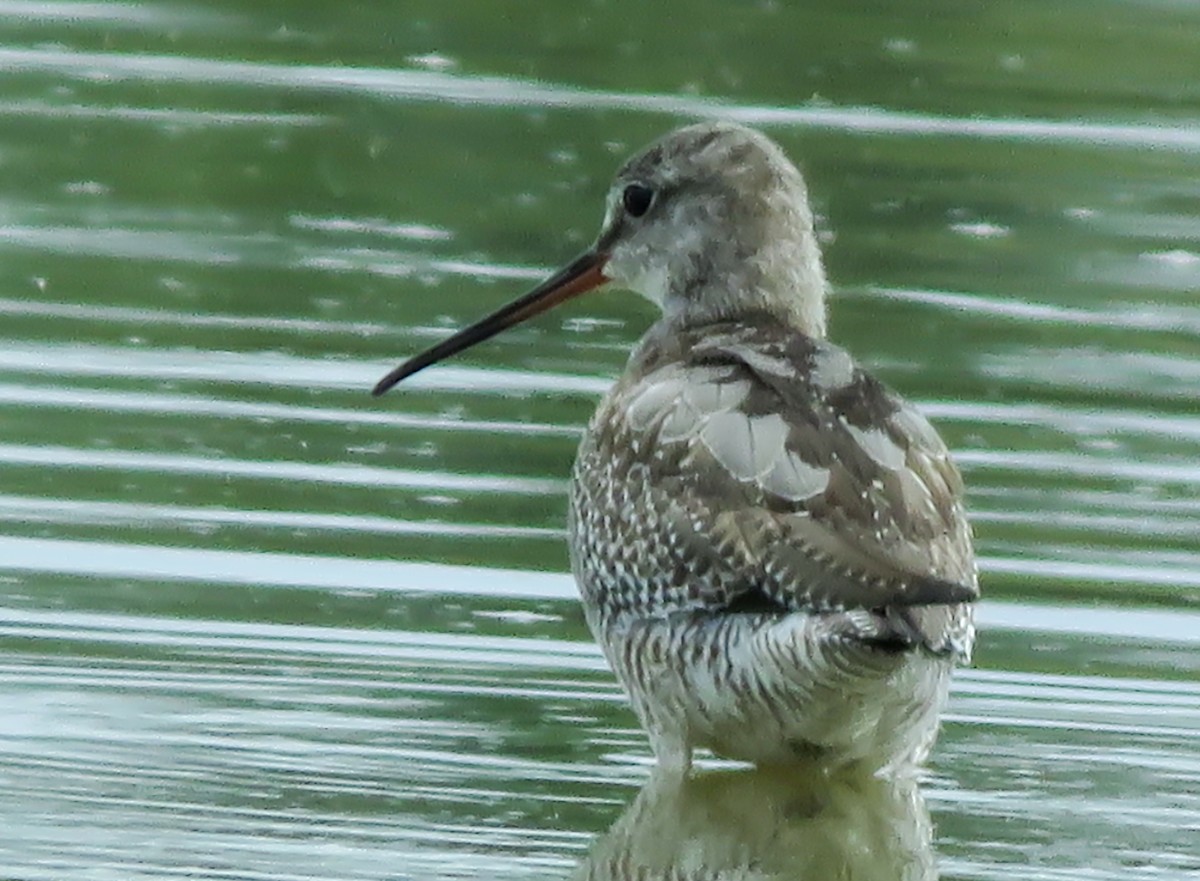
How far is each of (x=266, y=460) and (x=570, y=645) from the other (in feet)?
5.90

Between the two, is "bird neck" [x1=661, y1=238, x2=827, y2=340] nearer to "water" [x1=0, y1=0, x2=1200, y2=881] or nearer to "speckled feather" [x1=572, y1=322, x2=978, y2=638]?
"speckled feather" [x1=572, y1=322, x2=978, y2=638]

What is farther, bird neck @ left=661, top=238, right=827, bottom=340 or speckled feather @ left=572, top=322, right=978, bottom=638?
bird neck @ left=661, top=238, right=827, bottom=340

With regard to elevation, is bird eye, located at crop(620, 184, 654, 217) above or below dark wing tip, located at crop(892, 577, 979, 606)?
below

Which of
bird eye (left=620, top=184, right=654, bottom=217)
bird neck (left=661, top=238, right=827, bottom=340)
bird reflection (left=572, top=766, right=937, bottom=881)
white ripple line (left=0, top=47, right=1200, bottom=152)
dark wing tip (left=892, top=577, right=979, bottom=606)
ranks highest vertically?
dark wing tip (left=892, top=577, right=979, bottom=606)

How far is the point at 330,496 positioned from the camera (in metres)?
12.5

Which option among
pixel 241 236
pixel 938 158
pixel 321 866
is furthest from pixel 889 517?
pixel 938 158

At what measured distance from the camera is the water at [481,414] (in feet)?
33.1

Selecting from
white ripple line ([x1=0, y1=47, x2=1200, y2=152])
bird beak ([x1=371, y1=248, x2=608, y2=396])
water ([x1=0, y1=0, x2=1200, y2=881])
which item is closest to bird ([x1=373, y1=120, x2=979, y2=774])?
water ([x1=0, y1=0, x2=1200, y2=881])

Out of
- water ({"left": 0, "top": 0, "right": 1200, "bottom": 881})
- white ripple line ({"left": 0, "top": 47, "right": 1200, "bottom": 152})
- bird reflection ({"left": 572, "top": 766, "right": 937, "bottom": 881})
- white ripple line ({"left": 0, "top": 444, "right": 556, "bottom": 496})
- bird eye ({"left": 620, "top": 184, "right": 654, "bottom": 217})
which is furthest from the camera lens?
white ripple line ({"left": 0, "top": 47, "right": 1200, "bottom": 152})

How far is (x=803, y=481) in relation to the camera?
32.7ft

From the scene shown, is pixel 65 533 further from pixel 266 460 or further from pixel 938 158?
pixel 938 158

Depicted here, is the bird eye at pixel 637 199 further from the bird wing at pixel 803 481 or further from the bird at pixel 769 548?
the bird wing at pixel 803 481

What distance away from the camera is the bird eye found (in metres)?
11.8

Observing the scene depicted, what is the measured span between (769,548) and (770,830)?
2.86 feet
